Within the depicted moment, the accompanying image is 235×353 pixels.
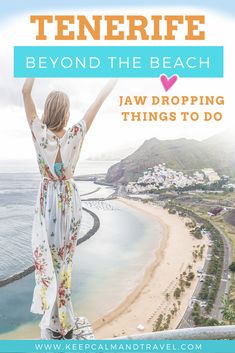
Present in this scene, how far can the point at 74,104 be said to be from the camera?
2436 millimetres

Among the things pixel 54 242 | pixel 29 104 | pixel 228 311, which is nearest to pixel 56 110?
pixel 29 104

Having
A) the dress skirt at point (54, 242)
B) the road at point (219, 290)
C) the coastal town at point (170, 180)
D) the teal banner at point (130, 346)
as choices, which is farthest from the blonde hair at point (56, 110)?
the road at point (219, 290)

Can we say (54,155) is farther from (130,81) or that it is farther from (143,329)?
(143,329)

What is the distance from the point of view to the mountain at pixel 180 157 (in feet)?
8.27

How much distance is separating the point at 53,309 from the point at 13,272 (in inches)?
33.1

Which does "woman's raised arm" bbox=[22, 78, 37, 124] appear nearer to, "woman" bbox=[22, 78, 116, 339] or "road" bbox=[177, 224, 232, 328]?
"woman" bbox=[22, 78, 116, 339]

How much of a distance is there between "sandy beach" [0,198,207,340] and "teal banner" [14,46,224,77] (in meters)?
0.81

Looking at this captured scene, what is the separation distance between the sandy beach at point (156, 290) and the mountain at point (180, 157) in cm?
Result: 19

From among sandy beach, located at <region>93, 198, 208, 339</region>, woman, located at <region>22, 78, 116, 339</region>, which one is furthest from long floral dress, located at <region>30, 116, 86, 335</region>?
sandy beach, located at <region>93, 198, 208, 339</region>

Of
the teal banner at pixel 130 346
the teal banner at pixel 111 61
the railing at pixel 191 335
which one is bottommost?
the teal banner at pixel 130 346

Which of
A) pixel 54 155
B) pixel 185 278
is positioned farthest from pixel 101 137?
pixel 185 278

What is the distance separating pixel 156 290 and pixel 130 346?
1.36ft

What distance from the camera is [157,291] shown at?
2662 mm

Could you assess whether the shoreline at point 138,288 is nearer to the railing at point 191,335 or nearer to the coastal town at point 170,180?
A: the coastal town at point 170,180
